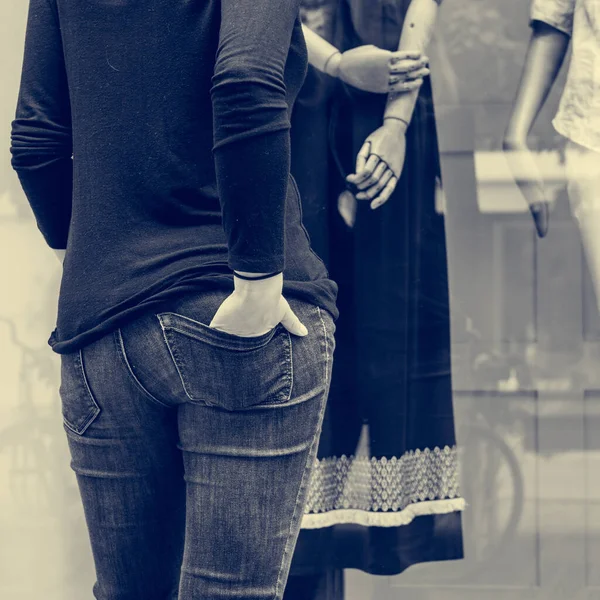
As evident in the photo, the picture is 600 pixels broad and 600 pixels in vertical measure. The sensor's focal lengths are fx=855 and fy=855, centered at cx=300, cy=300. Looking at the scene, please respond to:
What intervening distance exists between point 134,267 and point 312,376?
258mm

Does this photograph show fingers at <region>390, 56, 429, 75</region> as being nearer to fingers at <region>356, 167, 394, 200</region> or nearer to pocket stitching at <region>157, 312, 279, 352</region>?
fingers at <region>356, 167, 394, 200</region>

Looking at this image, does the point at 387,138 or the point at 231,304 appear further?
the point at 387,138

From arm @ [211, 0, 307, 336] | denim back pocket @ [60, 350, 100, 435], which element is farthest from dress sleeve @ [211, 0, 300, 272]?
denim back pocket @ [60, 350, 100, 435]

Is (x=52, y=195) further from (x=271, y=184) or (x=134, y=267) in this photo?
(x=271, y=184)

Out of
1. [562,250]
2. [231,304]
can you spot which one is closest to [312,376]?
[231,304]

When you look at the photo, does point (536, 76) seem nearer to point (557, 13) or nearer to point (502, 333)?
point (557, 13)

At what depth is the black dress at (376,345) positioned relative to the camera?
177 centimetres

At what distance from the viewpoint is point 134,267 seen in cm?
105

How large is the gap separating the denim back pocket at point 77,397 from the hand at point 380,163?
845 mm

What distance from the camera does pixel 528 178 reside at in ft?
5.99

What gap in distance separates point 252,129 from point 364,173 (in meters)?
0.85

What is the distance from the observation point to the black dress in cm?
177

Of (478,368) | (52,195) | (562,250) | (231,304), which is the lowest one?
(478,368)

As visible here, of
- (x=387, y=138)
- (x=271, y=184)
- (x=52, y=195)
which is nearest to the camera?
(x=271, y=184)
